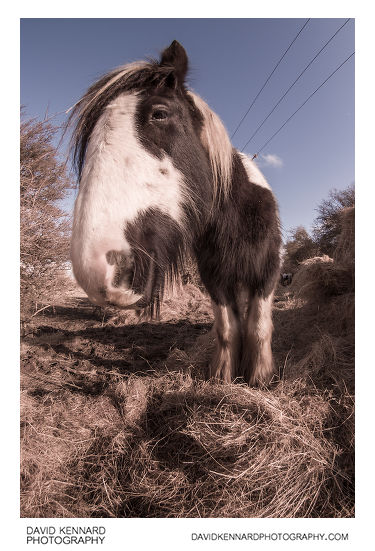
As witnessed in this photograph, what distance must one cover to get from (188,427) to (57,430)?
832 mm

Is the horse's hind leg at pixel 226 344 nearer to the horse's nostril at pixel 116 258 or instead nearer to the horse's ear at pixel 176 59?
the horse's nostril at pixel 116 258

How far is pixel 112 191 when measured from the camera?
36.4 inches

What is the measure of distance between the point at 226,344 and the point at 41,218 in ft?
8.61

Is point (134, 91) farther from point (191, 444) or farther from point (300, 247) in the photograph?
point (300, 247)

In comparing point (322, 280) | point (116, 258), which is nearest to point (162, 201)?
point (116, 258)

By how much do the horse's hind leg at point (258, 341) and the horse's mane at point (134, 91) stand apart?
96 cm

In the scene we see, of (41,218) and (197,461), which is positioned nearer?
(197,461)

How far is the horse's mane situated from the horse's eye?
0.16 metres

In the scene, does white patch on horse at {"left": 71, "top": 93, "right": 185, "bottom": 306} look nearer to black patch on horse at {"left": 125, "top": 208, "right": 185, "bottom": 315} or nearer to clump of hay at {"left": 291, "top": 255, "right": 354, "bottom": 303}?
black patch on horse at {"left": 125, "top": 208, "right": 185, "bottom": 315}

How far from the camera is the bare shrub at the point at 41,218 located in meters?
2.92
